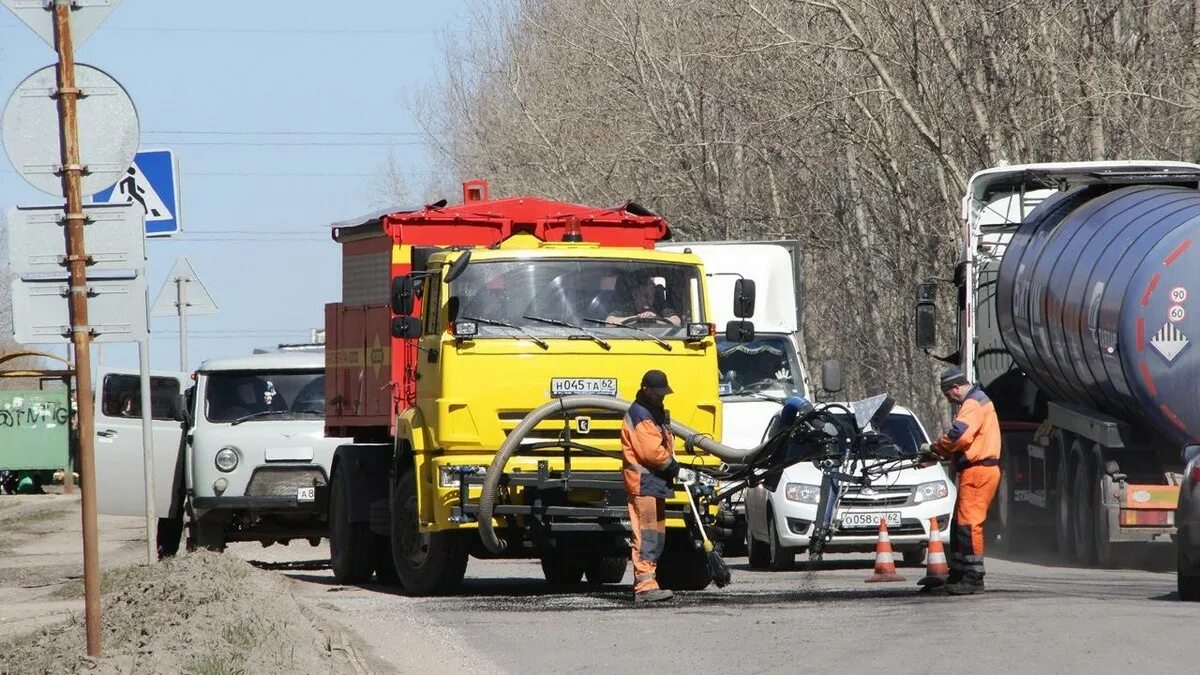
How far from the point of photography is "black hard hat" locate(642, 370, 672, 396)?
13812mm

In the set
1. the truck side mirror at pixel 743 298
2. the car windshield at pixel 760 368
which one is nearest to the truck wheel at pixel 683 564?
the truck side mirror at pixel 743 298

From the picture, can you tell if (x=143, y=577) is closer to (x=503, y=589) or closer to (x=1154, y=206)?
(x=503, y=589)

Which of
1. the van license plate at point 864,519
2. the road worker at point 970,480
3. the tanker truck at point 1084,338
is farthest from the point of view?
the van license plate at point 864,519

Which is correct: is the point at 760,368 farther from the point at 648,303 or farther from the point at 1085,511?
the point at 648,303

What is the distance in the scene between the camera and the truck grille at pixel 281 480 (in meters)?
19.7

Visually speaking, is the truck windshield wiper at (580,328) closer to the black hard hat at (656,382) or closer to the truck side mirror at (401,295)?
the truck side mirror at (401,295)

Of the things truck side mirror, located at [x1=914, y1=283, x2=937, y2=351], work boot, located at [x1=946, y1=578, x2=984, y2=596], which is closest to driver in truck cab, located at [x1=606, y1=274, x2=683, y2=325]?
work boot, located at [x1=946, y1=578, x2=984, y2=596]

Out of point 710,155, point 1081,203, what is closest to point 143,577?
point 1081,203

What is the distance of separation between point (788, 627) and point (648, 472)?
2.16 metres

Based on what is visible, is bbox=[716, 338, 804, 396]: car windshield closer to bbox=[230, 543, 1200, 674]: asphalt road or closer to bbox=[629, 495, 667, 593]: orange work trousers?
bbox=[230, 543, 1200, 674]: asphalt road

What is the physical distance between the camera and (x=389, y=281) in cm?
1688

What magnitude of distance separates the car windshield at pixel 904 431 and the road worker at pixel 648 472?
628 cm

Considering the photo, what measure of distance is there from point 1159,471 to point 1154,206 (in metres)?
2.33

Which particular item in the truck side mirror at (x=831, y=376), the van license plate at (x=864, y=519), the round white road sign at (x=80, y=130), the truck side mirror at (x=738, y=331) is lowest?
the van license plate at (x=864, y=519)
